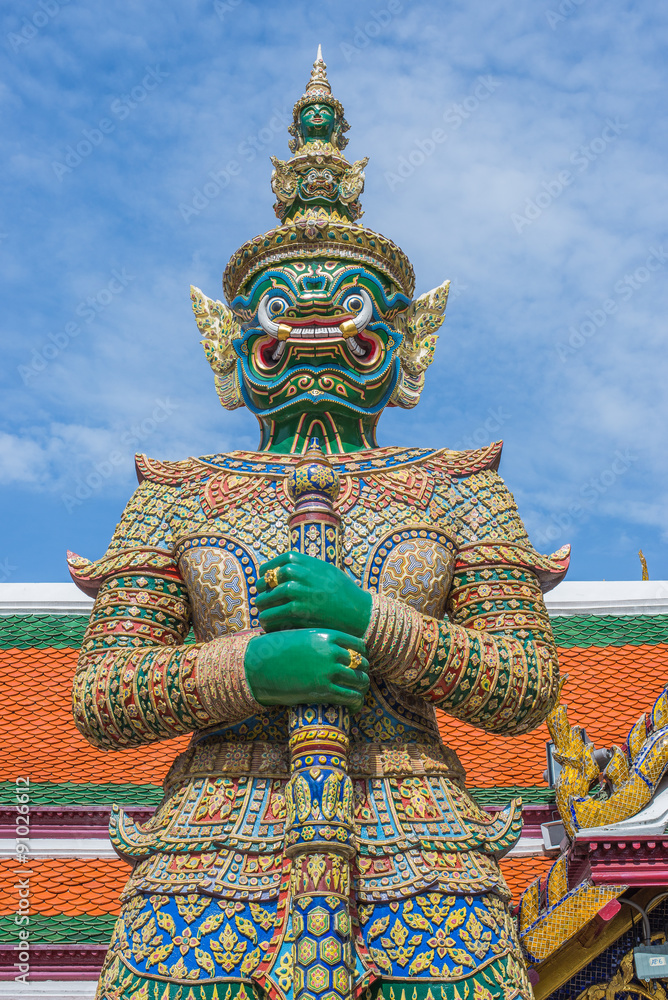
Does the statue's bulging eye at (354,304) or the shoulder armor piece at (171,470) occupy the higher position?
the statue's bulging eye at (354,304)

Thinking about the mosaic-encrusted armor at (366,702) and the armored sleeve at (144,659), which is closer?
the mosaic-encrusted armor at (366,702)

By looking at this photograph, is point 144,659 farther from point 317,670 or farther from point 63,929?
point 63,929

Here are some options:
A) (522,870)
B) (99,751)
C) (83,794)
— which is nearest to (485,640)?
(522,870)

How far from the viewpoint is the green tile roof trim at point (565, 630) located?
7387 mm

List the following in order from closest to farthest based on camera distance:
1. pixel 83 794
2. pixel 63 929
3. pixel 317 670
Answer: pixel 317 670 < pixel 63 929 < pixel 83 794

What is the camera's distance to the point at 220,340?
183 inches

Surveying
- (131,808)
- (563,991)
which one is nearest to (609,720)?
(563,991)

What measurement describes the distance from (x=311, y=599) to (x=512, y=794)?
3408 mm

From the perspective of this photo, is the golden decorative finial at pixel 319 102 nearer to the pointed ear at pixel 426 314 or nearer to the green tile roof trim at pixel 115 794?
the pointed ear at pixel 426 314

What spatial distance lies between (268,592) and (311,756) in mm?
Answer: 516

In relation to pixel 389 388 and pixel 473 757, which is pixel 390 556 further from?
pixel 473 757

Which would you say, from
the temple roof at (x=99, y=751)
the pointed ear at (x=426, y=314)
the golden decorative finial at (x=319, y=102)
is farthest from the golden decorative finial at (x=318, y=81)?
the temple roof at (x=99, y=751)

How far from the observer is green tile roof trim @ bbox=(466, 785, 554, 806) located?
6.11 meters

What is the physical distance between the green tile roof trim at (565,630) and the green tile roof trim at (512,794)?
1383mm
